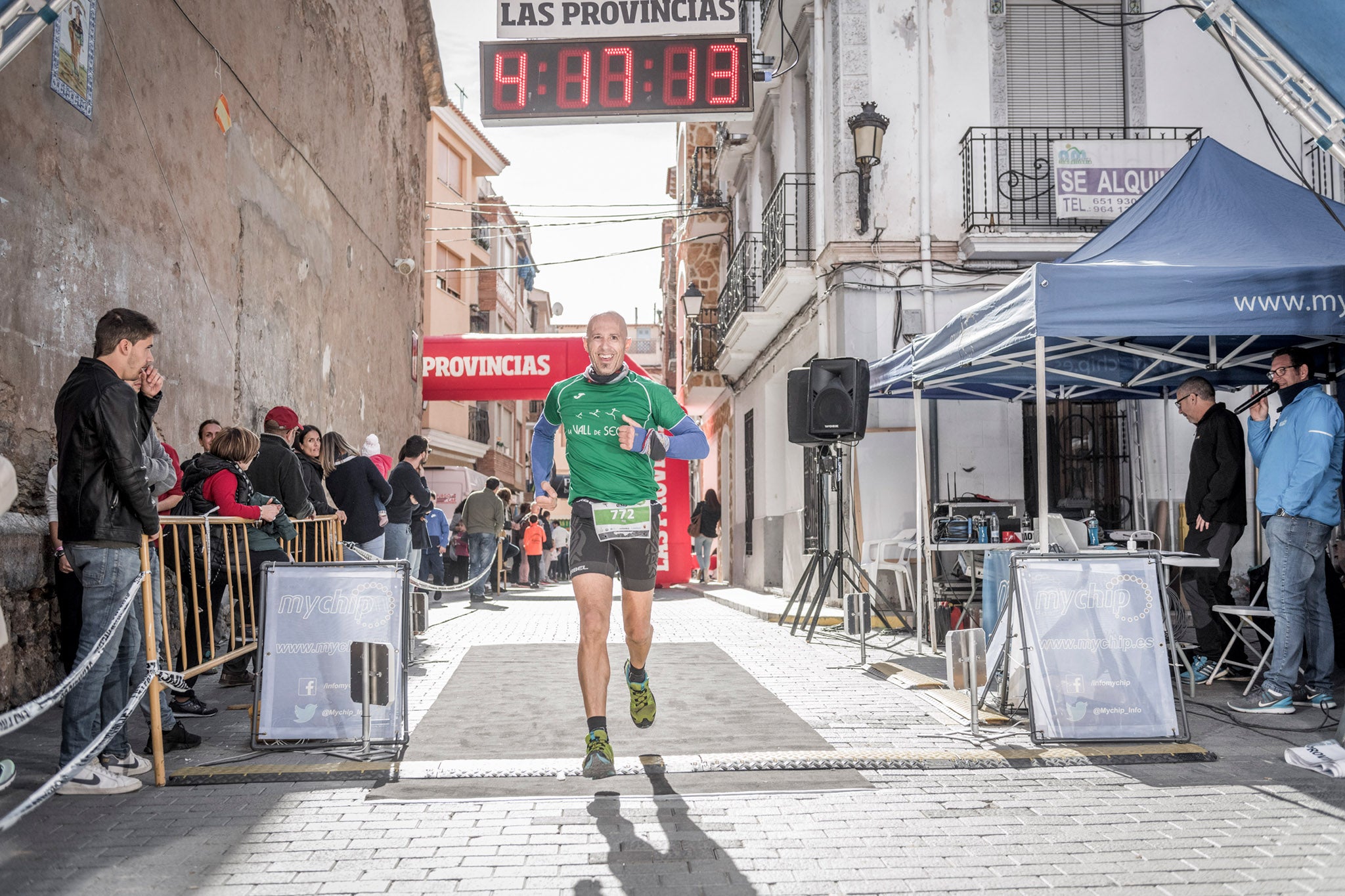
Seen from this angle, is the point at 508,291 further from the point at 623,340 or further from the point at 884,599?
the point at 623,340

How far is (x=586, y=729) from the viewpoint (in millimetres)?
6180

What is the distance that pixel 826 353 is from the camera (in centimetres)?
1430

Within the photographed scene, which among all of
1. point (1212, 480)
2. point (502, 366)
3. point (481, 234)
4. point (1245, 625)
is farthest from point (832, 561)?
point (481, 234)

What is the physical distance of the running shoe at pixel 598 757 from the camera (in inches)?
190

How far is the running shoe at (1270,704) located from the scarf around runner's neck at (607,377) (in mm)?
4069

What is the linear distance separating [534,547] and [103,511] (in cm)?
1893

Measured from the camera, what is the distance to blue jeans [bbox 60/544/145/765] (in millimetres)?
4793

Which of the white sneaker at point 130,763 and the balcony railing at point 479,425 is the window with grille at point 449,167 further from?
the white sneaker at point 130,763

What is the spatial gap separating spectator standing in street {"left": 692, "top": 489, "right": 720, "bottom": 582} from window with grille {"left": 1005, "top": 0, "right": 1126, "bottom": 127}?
11.8 metres

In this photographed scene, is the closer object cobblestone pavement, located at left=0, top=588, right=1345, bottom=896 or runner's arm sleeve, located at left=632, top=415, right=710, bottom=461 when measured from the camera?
cobblestone pavement, located at left=0, top=588, right=1345, bottom=896

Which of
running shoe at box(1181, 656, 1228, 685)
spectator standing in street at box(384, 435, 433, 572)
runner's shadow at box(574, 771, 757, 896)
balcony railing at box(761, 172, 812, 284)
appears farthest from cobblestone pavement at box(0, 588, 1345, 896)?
balcony railing at box(761, 172, 812, 284)

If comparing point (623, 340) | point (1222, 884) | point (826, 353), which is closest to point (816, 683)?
point (623, 340)

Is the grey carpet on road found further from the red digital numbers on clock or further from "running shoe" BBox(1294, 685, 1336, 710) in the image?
the red digital numbers on clock

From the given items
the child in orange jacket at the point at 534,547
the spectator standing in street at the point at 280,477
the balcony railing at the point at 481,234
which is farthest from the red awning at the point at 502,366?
the balcony railing at the point at 481,234
